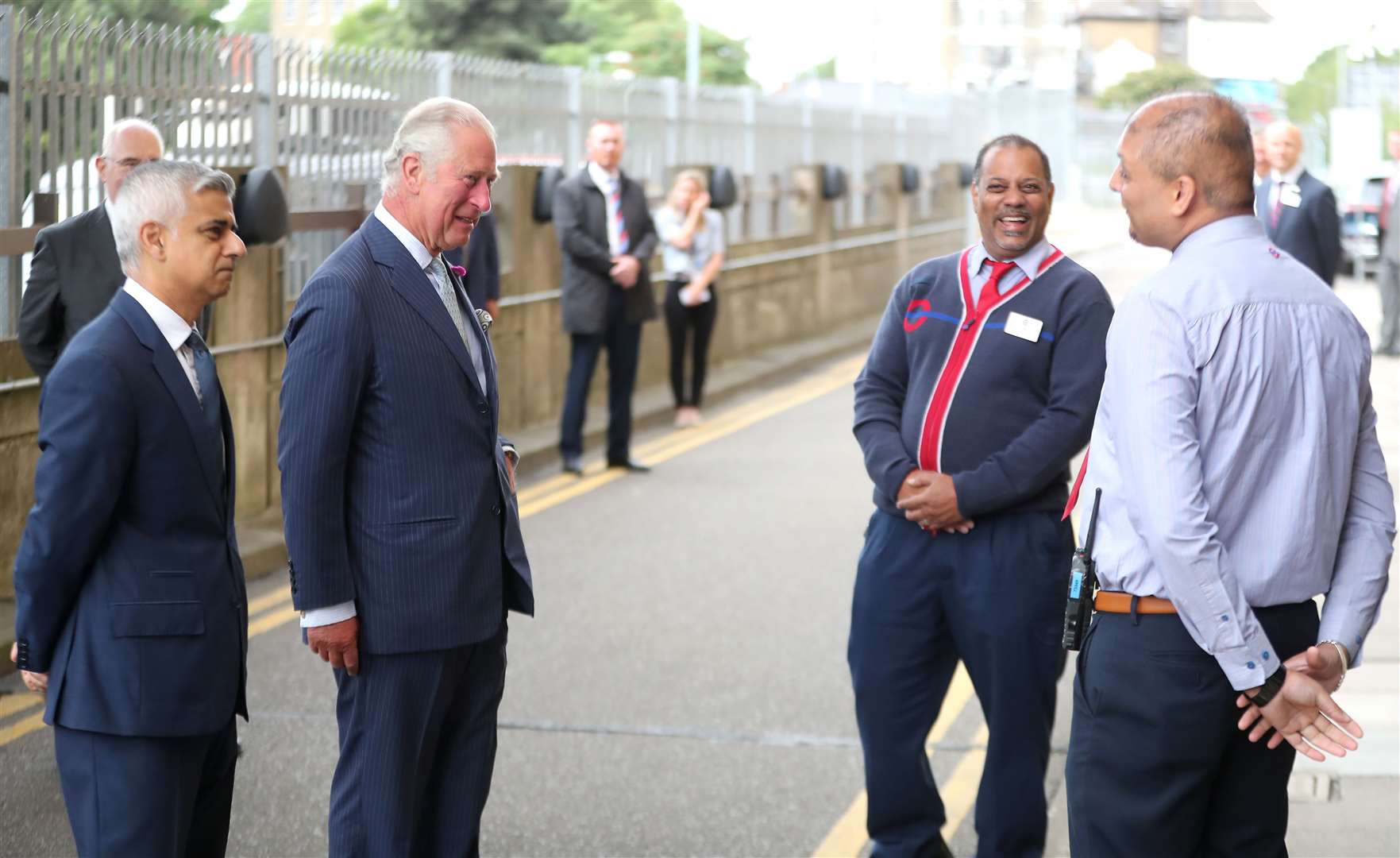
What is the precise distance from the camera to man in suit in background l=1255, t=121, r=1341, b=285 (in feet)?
41.8

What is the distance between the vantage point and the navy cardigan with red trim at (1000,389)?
442 centimetres

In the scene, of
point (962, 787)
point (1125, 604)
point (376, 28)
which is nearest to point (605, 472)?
point (962, 787)

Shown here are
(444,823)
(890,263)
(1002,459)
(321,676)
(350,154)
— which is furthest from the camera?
(890,263)

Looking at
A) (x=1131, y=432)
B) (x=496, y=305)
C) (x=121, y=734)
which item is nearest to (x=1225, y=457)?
(x=1131, y=432)

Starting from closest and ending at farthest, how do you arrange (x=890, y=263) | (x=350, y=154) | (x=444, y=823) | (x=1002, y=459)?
(x=444, y=823)
(x=1002, y=459)
(x=350, y=154)
(x=890, y=263)

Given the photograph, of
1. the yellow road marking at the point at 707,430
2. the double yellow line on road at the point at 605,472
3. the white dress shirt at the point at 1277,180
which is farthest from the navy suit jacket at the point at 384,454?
the white dress shirt at the point at 1277,180

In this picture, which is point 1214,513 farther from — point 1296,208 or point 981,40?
point 981,40

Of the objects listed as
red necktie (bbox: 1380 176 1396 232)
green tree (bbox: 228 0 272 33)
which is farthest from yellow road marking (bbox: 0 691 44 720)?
green tree (bbox: 228 0 272 33)

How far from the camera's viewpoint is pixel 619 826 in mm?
5289

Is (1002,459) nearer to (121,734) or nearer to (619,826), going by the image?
(619,826)

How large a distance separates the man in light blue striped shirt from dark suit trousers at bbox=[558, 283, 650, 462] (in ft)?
26.5

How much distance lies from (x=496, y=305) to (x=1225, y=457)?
7713 millimetres

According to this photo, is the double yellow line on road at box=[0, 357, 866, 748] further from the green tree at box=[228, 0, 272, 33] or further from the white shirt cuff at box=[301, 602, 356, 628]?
the green tree at box=[228, 0, 272, 33]

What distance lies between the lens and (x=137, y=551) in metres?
3.41
